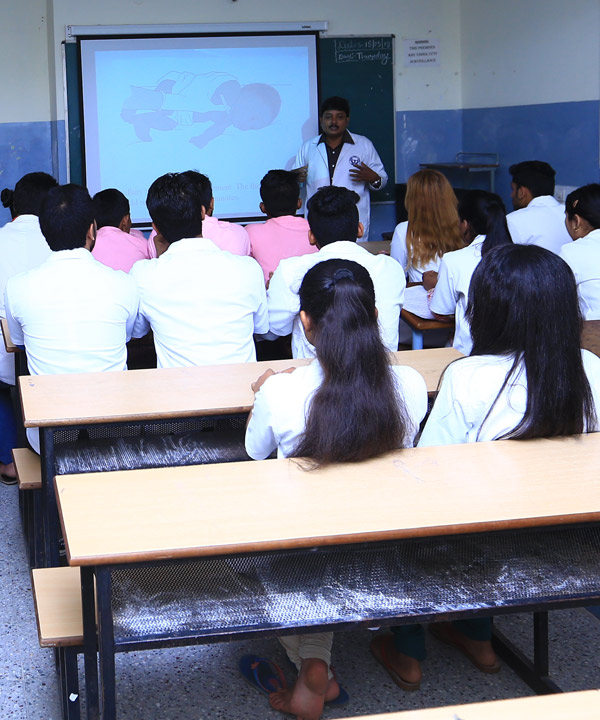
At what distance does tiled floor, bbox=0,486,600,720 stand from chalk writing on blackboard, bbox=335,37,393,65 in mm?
5076

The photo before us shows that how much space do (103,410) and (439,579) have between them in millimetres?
990

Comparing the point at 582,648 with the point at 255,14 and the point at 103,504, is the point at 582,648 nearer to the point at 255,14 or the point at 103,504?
the point at 103,504

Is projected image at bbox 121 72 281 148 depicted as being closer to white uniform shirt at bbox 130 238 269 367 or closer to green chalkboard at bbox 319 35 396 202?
green chalkboard at bbox 319 35 396 202

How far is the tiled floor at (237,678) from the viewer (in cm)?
226

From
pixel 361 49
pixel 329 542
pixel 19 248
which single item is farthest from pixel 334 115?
pixel 329 542

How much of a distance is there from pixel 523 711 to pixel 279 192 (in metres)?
3.39

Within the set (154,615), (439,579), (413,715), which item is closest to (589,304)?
(439,579)

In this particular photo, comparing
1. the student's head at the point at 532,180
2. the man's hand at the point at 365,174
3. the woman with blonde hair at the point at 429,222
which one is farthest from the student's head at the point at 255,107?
the woman with blonde hair at the point at 429,222

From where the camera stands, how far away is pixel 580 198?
372 cm

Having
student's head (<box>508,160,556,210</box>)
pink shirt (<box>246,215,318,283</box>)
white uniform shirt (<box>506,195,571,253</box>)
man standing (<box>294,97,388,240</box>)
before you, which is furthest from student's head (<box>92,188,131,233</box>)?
man standing (<box>294,97,388,240</box>)

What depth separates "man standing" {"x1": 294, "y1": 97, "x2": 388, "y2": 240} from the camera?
636cm

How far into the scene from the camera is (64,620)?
6.18 feet

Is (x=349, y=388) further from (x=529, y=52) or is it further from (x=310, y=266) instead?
(x=529, y=52)

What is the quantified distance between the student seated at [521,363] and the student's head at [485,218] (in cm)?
179
